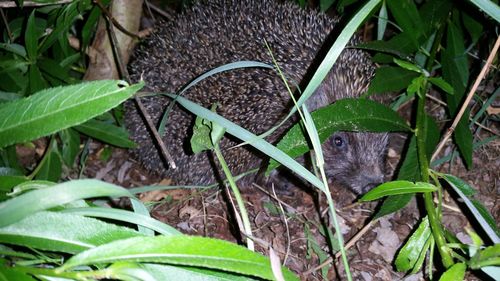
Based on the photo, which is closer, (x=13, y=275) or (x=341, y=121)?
(x=13, y=275)

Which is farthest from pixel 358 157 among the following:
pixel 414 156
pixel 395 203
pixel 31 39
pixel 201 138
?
pixel 31 39

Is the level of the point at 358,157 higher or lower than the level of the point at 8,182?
higher

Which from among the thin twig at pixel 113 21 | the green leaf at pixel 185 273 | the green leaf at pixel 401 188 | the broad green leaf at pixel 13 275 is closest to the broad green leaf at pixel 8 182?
the broad green leaf at pixel 13 275

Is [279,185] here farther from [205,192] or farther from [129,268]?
[129,268]

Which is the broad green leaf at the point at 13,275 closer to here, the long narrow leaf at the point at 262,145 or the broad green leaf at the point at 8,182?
the broad green leaf at the point at 8,182

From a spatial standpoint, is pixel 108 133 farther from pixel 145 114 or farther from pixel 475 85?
pixel 475 85
